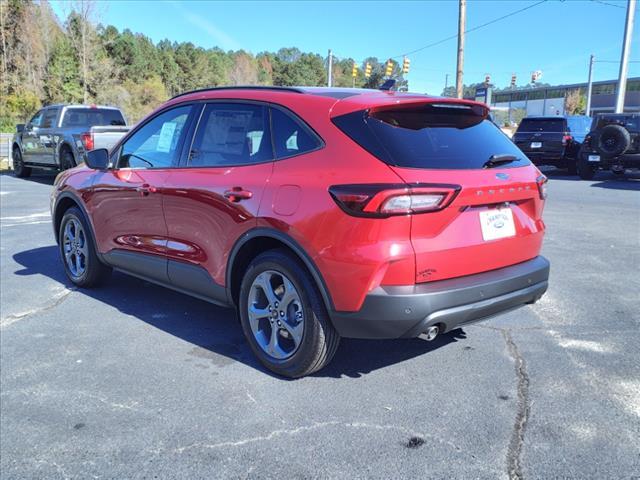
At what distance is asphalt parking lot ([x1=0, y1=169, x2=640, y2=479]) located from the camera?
8.52ft

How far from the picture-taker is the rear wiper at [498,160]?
10.6ft

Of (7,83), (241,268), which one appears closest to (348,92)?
(241,268)

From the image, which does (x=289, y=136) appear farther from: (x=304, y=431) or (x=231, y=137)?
(x=304, y=431)

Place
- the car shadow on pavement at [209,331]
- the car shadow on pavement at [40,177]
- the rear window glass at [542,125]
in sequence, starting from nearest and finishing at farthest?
the car shadow on pavement at [209,331] < the car shadow on pavement at [40,177] < the rear window glass at [542,125]

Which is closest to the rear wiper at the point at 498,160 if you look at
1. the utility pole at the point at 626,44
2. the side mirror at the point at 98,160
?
the side mirror at the point at 98,160

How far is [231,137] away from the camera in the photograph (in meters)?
3.72

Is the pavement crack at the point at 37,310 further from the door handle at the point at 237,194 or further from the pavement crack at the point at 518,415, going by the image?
the pavement crack at the point at 518,415

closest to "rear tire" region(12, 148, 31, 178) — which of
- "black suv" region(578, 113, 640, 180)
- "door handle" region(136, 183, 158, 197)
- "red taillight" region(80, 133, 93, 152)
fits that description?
"red taillight" region(80, 133, 93, 152)

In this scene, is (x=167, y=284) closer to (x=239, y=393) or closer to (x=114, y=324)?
(x=114, y=324)

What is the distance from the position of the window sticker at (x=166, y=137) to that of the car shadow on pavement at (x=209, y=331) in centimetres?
138

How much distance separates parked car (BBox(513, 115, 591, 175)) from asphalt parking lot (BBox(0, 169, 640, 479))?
12451mm

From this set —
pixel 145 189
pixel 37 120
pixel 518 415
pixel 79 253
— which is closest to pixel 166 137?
pixel 145 189

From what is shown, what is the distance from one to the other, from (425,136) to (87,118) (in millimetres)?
12137

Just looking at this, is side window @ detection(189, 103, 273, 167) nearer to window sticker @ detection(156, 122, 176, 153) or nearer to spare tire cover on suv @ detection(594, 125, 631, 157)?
window sticker @ detection(156, 122, 176, 153)
